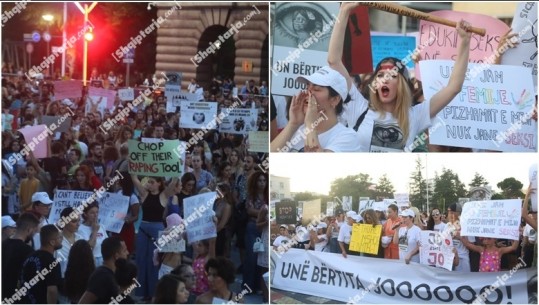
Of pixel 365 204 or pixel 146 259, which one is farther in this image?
pixel 146 259

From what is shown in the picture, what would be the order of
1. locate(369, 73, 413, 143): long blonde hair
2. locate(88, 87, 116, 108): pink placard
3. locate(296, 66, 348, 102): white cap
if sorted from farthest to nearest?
locate(88, 87, 116, 108): pink placard
locate(369, 73, 413, 143): long blonde hair
locate(296, 66, 348, 102): white cap

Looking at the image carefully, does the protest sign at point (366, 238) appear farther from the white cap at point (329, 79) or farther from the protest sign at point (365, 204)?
the white cap at point (329, 79)

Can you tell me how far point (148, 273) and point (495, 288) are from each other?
318cm

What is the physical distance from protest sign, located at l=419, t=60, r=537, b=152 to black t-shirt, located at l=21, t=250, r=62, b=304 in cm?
354

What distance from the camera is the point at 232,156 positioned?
Result: 30.1 feet

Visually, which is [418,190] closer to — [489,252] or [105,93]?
[489,252]

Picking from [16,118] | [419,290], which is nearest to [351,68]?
[419,290]

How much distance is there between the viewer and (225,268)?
25.5ft

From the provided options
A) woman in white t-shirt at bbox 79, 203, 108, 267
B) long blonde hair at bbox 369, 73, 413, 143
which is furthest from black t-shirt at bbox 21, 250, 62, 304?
long blonde hair at bbox 369, 73, 413, 143

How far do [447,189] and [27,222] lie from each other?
3.82 m

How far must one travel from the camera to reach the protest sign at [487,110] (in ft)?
25.2

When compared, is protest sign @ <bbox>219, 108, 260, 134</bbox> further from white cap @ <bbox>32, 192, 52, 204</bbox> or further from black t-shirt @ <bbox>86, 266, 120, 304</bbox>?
black t-shirt @ <bbox>86, 266, 120, 304</bbox>

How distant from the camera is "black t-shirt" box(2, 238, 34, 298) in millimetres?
8125

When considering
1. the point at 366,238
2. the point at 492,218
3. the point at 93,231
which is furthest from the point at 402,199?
the point at 93,231
